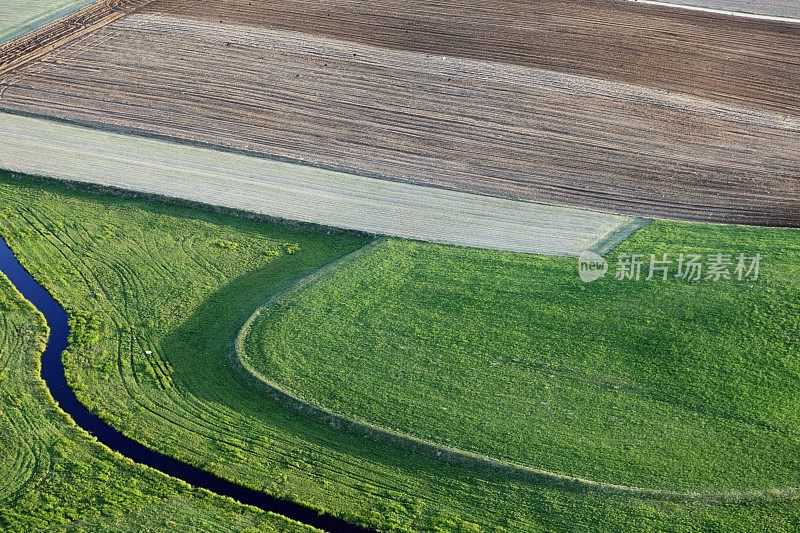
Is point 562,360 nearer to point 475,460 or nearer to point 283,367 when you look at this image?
point 475,460

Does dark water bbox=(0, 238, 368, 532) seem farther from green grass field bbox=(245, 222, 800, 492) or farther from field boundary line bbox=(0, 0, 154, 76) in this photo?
field boundary line bbox=(0, 0, 154, 76)

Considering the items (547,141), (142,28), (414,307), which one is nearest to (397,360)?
(414,307)

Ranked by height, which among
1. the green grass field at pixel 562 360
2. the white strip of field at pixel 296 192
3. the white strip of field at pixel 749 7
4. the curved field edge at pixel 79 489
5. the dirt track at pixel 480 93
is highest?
the white strip of field at pixel 749 7

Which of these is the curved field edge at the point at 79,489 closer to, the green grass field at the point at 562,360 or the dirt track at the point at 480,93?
the green grass field at the point at 562,360

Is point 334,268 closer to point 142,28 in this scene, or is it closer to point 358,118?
point 358,118

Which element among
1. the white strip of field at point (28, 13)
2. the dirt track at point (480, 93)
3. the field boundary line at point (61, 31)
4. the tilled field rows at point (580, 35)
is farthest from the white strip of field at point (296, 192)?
the tilled field rows at point (580, 35)

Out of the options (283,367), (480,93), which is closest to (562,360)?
(283,367)
